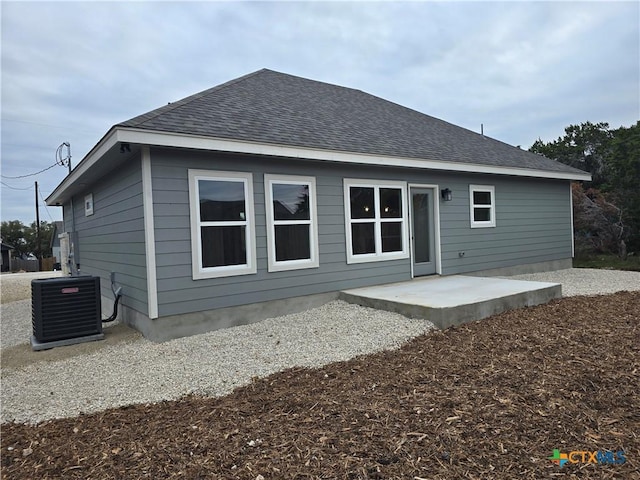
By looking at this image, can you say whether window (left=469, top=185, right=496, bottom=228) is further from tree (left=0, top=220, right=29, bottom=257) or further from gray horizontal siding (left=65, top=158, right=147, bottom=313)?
tree (left=0, top=220, right=29, bottom=257)

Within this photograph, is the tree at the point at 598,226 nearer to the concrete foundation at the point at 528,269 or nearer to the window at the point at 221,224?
the concrete foundation at the point at 528,269

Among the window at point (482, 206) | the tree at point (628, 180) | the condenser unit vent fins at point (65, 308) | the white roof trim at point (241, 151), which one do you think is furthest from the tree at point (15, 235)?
the tree at point (628, 180)

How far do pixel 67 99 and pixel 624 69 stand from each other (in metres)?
20.1

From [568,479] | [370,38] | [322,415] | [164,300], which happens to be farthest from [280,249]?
[370,38]

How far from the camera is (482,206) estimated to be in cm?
941

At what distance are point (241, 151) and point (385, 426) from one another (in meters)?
4.23

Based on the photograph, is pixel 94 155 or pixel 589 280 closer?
pixel 94 155

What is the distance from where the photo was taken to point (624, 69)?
13141 millimetres

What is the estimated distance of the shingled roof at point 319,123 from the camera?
18.8ft

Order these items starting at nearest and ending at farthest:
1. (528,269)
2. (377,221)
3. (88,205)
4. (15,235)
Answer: (377,221) → (88,205) → (528,269) → (15,235)

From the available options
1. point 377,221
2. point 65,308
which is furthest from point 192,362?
point 377,221

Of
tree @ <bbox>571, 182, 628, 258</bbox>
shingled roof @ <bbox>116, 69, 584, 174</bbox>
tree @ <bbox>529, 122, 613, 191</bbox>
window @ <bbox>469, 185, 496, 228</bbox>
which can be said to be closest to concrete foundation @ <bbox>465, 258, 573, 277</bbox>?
window @ <bbox>469, 185, 496, 228</bbox>

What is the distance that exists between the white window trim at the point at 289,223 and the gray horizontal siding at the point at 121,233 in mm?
1826

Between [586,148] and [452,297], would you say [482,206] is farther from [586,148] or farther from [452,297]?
[586,148]
